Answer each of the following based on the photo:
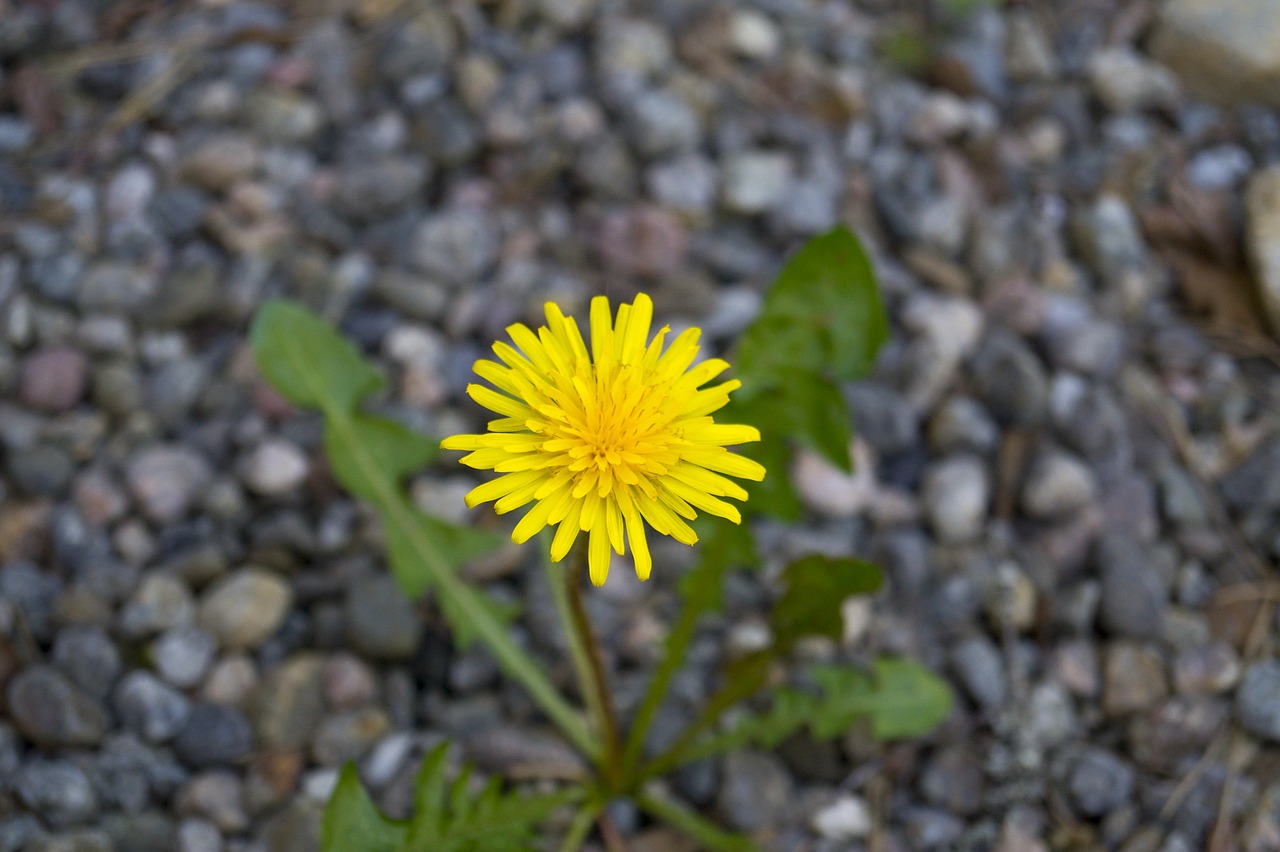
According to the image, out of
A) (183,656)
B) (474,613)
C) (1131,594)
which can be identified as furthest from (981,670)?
(183,656)

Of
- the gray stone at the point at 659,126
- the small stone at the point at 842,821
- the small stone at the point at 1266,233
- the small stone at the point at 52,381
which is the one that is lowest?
the small stone at the point at 842,821

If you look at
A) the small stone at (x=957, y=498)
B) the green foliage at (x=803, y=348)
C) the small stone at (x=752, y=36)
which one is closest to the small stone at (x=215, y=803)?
the green foliage at (x=803, y=348)

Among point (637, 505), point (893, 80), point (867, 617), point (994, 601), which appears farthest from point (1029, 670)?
point (893, 80)

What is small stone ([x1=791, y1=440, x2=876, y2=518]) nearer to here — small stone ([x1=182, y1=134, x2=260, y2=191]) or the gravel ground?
the gravel ground

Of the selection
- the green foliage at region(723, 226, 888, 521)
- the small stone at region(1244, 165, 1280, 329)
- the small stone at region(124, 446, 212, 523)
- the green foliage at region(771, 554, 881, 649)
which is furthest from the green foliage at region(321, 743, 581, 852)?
the small stone at region(1244, 165, 1280, 329)

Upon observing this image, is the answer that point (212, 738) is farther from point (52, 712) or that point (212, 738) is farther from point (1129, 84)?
point (1129, 84)

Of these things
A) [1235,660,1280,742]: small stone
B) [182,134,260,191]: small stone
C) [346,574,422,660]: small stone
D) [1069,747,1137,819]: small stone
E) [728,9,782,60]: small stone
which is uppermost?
[728,9,782,60]: small stone

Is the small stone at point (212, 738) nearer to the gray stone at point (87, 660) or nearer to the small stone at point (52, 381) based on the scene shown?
the gray stone at point (87, 660)
